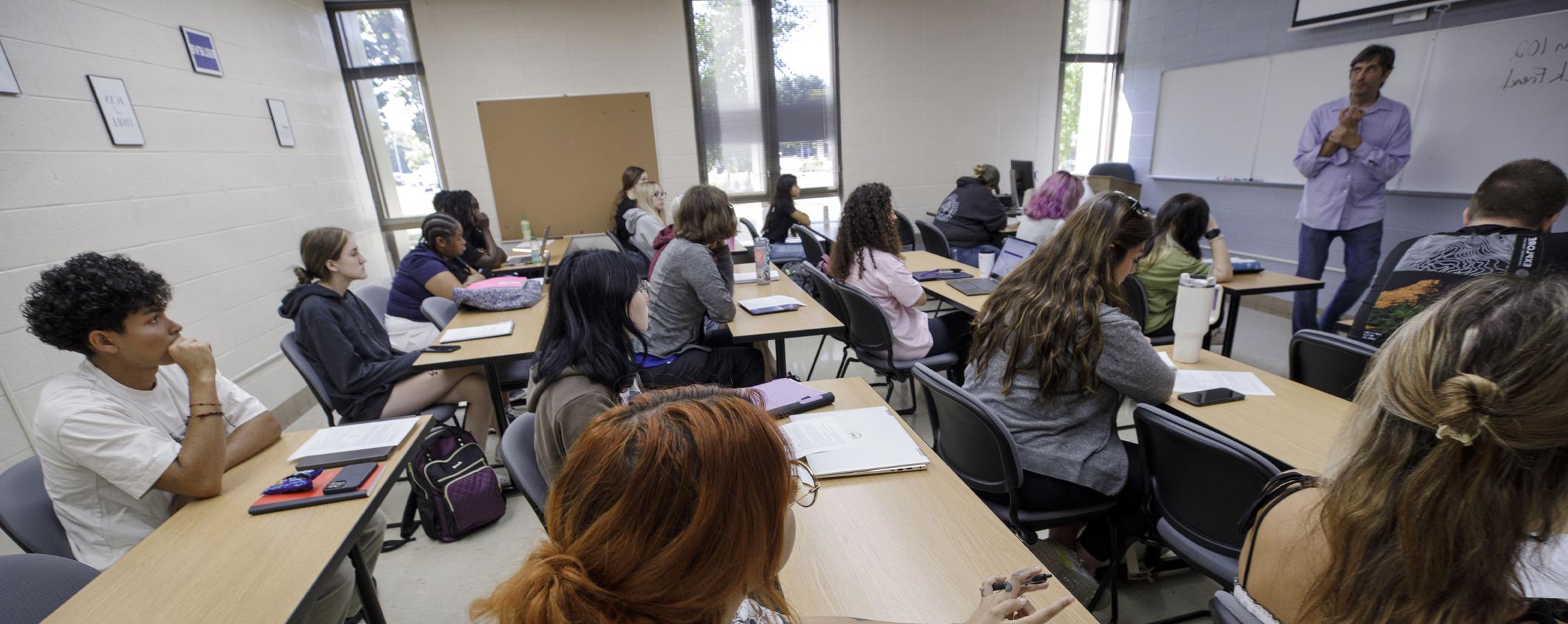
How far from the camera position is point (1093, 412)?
1.53 m

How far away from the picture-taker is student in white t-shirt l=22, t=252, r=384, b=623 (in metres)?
1.25

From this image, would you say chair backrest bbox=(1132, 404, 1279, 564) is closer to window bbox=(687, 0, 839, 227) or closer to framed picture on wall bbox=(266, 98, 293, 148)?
window bbox=(687, 0, 839, 227)

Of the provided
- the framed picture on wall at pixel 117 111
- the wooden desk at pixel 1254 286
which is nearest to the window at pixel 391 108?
the framed picture on wall at pixel 117 111

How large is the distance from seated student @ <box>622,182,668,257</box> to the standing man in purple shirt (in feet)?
13.1

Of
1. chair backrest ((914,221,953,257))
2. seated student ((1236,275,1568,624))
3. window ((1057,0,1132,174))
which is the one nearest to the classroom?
seated student ((1236,275,1568,624))

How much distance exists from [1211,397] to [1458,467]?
41.8 inches

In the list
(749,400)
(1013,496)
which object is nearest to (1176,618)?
(1013,496)

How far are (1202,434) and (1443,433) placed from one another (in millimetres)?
567

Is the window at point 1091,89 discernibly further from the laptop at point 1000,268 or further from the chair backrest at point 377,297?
the chair backrest at point 377,297

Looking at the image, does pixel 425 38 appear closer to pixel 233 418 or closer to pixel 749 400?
pixel 233 418

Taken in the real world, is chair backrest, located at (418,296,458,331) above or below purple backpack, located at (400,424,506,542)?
above

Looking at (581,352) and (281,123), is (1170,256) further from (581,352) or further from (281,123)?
(281,123)

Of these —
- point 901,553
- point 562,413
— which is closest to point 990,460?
point 901,553

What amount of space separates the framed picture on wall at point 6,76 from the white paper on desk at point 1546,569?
158 inches
